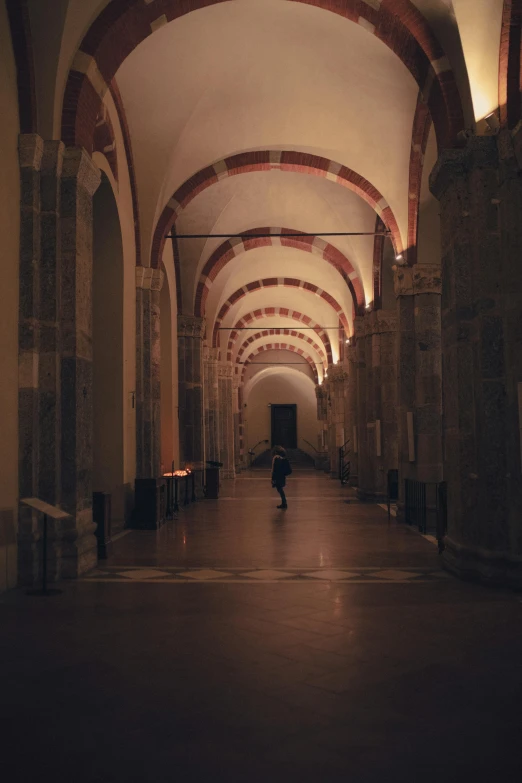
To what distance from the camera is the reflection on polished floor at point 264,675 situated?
111 inches

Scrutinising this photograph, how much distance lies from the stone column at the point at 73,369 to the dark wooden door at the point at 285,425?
119 ft

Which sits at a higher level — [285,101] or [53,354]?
[285,101]

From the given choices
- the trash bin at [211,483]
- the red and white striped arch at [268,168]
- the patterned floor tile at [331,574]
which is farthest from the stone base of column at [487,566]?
the trash bin at [211,483]

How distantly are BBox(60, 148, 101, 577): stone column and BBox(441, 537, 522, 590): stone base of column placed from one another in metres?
3.58

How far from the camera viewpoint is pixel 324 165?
12.9 metres

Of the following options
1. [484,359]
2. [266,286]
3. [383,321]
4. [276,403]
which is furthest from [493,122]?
[276,403]

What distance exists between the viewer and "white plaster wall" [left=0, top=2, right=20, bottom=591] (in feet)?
20.1

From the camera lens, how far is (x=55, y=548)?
6484 millimetres

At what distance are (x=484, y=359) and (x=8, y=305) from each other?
4347mm

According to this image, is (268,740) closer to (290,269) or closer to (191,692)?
(191,692)

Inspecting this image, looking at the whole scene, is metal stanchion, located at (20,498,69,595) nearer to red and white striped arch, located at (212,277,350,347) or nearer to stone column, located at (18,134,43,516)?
stone column, located at (18,134,43,516)

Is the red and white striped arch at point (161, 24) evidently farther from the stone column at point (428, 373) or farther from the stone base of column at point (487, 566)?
the stone base of column at point (487, 566)

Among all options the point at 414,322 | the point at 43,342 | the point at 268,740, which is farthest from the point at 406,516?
the point at 268,740

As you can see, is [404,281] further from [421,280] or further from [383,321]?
[383,321]
